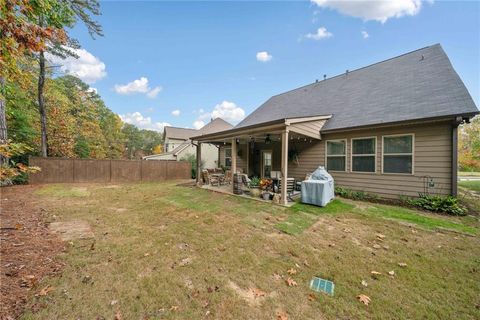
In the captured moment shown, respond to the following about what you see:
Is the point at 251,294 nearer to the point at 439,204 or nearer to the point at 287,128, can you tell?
the point at 287,128

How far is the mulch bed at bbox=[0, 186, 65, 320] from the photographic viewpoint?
2.04 metres

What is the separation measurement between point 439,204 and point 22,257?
31.5 feet

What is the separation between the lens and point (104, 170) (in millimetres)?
12344

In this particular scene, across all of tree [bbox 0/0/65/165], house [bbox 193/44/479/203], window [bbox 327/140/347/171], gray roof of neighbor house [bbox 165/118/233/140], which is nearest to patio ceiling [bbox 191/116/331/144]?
house [bbox 193/44/479/203]

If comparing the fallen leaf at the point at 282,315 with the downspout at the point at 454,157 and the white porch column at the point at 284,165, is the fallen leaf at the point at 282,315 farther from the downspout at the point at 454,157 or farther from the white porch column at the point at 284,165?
the downspout at the point at 454,157

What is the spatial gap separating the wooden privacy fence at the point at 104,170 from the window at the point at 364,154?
1176cm

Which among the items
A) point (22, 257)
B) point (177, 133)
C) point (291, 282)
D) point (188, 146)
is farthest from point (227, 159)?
point (177, 133)

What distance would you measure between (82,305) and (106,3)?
1153 cm

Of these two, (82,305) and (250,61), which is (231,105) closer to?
(250,61)

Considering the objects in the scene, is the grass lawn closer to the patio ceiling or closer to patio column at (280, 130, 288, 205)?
patio column at (280, 130, 288, 205)

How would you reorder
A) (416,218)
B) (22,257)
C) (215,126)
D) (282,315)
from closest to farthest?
(282,315)
(22,257)
(416,218)
(215,126)

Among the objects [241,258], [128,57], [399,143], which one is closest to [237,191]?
[241,258]

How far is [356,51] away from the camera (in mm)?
12195

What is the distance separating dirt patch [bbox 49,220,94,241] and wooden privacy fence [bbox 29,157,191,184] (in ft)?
29.2
